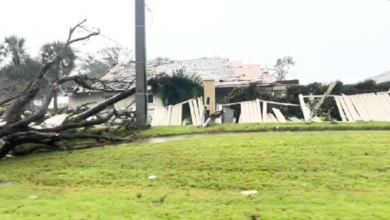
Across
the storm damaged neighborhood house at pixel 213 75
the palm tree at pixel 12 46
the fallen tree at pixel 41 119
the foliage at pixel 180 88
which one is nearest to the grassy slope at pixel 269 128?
the fallen tree at pixel 41 119

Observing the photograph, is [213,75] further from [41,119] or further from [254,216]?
[254,216]

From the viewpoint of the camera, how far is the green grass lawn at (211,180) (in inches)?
167

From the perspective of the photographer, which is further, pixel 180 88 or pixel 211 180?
pixel 180 88

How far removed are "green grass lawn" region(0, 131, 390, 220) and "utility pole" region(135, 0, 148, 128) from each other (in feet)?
10.9

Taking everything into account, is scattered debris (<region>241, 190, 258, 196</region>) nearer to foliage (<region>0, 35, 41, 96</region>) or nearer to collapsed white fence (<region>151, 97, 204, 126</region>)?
collapsed white fence (<region>151, 97, 204, 126</region>)

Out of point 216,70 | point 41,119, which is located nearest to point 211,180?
point 41,119

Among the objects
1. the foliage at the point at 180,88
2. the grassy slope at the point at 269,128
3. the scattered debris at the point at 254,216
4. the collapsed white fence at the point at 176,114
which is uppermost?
the foliage at the point at 180,88

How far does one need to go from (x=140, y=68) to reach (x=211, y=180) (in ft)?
23.7

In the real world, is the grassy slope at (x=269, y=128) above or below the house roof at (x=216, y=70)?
below

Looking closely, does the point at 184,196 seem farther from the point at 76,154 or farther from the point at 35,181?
the point at 76,154

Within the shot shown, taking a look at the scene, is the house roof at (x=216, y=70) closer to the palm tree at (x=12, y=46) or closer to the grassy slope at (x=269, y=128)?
the palm tree at (x=12, y=46)

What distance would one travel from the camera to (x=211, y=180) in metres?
5.74

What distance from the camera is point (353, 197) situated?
4.63m

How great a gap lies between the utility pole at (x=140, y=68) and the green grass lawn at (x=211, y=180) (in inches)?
131
